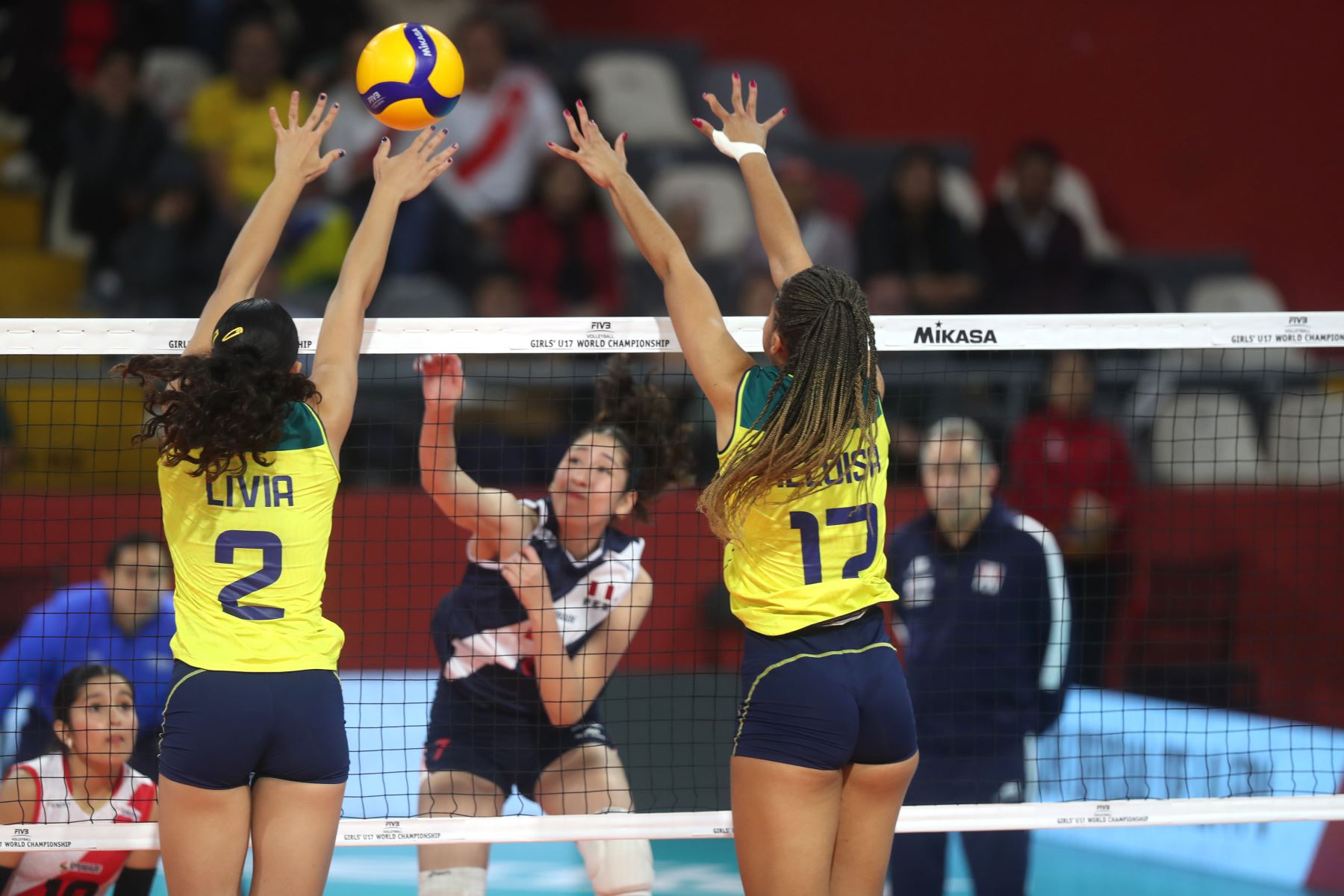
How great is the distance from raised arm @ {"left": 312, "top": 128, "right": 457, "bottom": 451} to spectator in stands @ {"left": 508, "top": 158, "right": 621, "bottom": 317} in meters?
5.40

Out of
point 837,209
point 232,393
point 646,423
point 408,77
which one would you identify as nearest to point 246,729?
point 232,393

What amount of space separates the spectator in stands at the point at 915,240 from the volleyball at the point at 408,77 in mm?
5937

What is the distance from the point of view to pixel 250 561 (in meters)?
3.92

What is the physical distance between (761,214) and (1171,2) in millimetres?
9610

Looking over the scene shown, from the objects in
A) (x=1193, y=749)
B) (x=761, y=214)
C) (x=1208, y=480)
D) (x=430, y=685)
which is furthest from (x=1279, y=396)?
(x=761, y=214)

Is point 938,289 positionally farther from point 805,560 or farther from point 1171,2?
point 805,560

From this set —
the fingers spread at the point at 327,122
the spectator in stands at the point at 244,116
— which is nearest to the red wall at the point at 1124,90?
the spectator in stands at the point at 244,116

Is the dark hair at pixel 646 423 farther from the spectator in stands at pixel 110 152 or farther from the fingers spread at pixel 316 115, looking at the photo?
the spectator in stands at pixel 110 152

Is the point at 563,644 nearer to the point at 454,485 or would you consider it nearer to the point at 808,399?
the point at 454,485

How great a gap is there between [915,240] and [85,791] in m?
7.01

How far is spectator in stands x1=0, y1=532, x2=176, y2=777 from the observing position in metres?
5.74

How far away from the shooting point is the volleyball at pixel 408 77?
4.75 meters

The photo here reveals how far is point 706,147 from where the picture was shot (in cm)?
1158

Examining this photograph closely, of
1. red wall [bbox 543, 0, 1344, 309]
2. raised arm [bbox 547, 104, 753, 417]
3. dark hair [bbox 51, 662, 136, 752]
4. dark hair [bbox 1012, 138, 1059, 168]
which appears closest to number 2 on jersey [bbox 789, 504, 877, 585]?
raised arm [bbox 547, 104, 753, 417]
